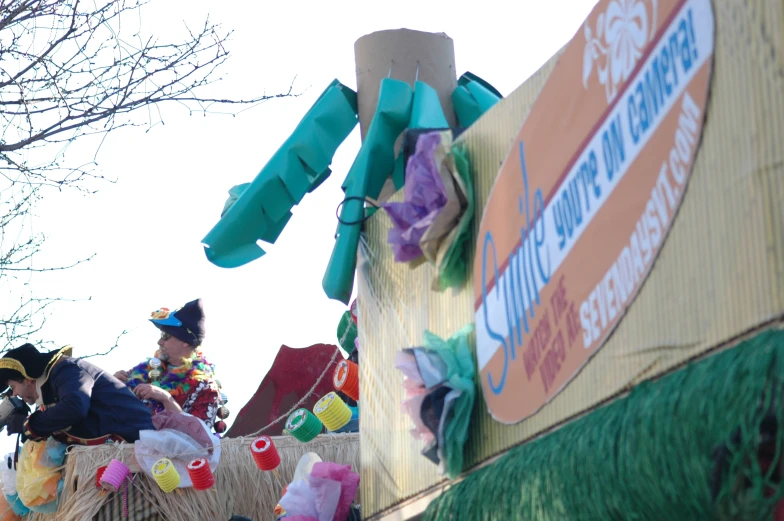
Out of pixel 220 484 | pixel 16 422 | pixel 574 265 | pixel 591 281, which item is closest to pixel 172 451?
pixel 220 484

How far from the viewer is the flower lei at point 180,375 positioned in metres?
8.00

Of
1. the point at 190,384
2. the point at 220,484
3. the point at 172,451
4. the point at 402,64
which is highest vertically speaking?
the point at 402,64

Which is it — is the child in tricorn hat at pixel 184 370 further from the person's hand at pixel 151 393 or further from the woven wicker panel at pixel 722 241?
the woven wicker panel at pixel 722 241

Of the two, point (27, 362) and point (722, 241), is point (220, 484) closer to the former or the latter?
point (27, 362)

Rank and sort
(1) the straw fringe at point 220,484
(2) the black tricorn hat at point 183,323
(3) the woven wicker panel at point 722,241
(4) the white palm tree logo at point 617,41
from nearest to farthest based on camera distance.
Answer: (3) the woven wicker panel at point 722,241 → (4) the white palm tree logo at point 617,41 → (1) the straw fringe at point 220,484 → (2) the black tricorn hat at point 183,323

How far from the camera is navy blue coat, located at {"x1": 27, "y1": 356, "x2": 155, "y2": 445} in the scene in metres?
7.01

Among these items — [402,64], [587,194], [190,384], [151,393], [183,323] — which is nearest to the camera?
[587,194]

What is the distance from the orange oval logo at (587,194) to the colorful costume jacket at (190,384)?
4.36m

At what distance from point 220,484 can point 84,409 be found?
938mm

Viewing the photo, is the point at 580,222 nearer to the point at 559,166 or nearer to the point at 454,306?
the point at 559,166

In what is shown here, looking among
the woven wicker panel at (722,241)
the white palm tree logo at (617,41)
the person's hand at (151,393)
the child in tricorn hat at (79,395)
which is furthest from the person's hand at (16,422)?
the white palm tree logo at (617,41)

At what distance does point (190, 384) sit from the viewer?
316 inches

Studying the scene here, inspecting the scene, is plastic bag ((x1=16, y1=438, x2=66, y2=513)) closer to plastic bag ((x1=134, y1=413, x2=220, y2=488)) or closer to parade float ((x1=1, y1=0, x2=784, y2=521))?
plastic bag ((x1=134, y1=413, x2=220, y2=488))

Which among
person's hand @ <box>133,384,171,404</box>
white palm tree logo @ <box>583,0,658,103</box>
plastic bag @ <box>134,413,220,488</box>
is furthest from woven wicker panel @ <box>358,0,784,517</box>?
person's hand @ <box>133,384,171,404</box>
